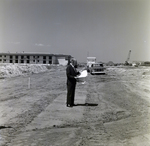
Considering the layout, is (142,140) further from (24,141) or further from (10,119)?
(10,119)

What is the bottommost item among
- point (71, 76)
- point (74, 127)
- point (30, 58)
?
point (30, 58)

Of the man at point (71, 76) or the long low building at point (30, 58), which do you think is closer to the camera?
the man at point (71, 76)

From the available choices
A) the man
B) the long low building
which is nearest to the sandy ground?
the man

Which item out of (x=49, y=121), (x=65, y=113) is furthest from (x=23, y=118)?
(x=65, y=113)

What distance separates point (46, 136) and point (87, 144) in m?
1.03

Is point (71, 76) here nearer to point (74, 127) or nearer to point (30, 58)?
point (74, 127)

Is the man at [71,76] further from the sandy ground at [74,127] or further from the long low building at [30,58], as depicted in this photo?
the long low building at [30,58]

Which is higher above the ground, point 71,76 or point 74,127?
point 71,76

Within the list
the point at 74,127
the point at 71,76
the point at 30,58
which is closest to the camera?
the point at 74,127

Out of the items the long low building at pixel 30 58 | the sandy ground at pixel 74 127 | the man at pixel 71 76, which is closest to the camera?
the sandy ground at pixel 74 127

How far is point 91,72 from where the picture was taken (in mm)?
29688

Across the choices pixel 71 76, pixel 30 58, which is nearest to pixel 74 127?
pixel 71 76

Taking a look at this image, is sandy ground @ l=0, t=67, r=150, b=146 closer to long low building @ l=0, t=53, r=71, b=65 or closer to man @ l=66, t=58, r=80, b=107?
man @ l=66, t=58, r=80, b=107

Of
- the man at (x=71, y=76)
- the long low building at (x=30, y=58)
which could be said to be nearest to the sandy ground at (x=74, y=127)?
the man at (x=71, y=76)
